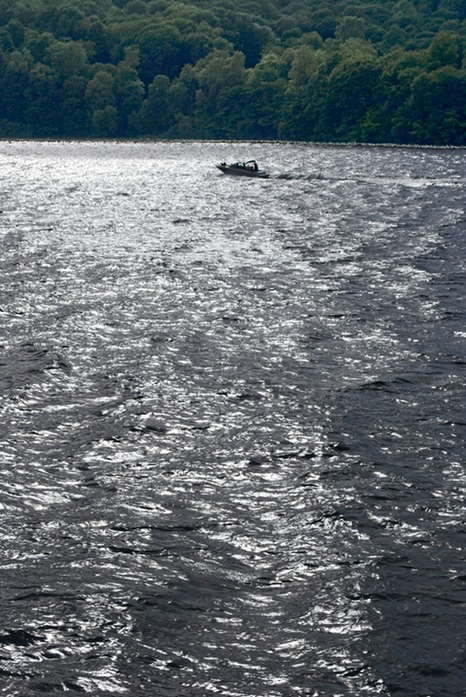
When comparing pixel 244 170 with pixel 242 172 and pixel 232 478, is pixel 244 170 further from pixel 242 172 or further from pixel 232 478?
pixel 232 478

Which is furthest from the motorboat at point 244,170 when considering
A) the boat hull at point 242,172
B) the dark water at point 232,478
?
the dark water at point 232,478

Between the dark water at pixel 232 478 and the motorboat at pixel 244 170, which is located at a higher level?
the motorboat at pixel 244 170

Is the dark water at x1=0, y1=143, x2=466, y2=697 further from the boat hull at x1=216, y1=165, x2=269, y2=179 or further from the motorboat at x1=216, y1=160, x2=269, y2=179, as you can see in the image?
the motorboat at x1=216, y1=160, x2=269, y2=179

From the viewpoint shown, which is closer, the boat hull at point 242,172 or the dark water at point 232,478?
the dark water at point 232,478

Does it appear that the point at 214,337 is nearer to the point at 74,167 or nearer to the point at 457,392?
the point at 457,392

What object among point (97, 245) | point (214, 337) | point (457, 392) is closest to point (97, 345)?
point (214, 337)

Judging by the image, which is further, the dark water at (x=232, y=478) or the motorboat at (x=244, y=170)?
the motorboat at (x=244, y=170)

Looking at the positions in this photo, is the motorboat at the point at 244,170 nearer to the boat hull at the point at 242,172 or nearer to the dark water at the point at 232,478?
the boat hull at the point at 242,172

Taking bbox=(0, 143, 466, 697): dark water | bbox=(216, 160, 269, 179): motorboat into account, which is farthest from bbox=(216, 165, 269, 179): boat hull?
bbox=(0, 143, 466, 697): dark water

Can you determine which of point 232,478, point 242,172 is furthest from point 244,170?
point 232,478

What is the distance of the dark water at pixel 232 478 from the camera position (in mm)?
18594

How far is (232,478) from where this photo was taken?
Answer: 26.2m

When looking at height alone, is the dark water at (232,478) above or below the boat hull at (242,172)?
below

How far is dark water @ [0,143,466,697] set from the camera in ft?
61.0
